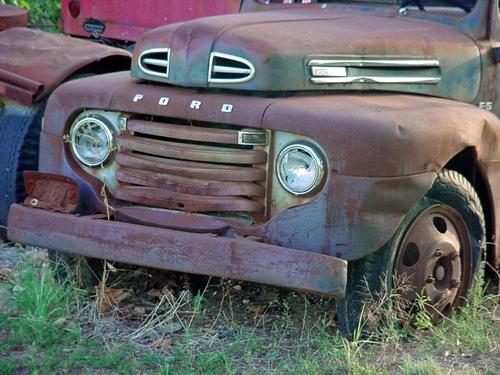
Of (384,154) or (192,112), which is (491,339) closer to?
(384,154)

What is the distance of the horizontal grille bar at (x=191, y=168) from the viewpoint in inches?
175

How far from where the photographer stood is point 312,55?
15.3 ft

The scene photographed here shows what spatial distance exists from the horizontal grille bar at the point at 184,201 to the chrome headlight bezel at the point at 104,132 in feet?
0.56

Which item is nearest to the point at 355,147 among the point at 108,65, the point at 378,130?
the point at 378,130

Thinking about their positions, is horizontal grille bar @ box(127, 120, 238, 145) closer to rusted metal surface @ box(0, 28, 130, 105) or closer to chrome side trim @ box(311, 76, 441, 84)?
chrome side trim @ box(311, 76, 441, 84)

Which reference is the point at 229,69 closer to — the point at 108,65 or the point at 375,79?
the point at 375,79

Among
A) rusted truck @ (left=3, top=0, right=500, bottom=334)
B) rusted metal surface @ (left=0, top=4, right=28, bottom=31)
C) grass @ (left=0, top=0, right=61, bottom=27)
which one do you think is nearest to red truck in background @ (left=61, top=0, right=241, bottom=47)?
rusted metal surface @ (left=0, top=4, right=28, bottom=31)

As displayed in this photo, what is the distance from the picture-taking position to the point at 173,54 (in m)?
4.77

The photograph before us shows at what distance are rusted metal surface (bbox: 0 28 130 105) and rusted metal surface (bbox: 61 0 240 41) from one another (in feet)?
6.10

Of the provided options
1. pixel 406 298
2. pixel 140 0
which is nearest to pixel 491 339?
pixel 406 298

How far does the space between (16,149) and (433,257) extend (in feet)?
8.44

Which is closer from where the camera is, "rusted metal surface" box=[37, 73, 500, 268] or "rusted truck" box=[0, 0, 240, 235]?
"rusted metal surface" box=[37, 73, 500, 268]

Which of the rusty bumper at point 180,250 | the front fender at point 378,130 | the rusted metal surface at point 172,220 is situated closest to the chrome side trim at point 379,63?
the front fender at point 378,130

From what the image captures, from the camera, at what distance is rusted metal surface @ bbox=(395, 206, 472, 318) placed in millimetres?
4633
